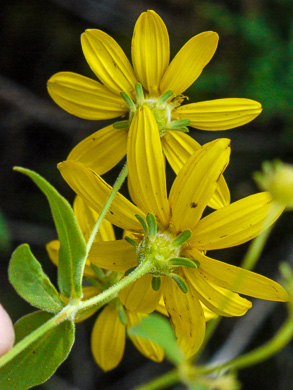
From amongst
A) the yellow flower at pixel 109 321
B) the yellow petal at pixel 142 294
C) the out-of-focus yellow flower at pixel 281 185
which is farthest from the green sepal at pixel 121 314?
the out-of-focus yellow flower at pixel 281 185

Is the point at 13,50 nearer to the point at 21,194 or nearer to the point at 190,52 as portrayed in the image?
the point at 21,194

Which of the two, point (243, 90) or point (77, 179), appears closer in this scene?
point (77, 179)

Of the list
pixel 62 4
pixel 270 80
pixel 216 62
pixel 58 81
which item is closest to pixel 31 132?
pixel 62 4

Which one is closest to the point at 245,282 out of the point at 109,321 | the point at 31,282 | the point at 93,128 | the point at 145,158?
the point at 145,158

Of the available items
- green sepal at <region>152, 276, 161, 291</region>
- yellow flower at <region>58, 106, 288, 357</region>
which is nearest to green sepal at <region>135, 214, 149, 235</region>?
yellow flower at <region>58, 106, 288, 357</region>

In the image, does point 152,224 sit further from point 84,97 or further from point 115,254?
point 84,97

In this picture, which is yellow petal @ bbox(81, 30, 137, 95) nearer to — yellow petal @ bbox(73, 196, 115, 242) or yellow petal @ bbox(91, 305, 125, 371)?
yellow petal @ bbox(73, 196, 115, 242)

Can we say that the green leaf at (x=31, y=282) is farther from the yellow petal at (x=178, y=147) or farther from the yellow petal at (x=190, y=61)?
the yellow petal at (x=190, y=61)
